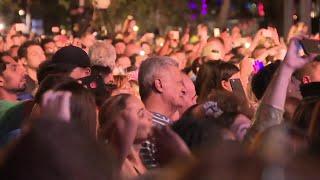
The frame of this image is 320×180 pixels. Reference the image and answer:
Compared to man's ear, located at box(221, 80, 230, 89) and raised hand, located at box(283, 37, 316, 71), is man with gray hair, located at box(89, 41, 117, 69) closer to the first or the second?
man's ear, located at box(221, 80, 230, 89)

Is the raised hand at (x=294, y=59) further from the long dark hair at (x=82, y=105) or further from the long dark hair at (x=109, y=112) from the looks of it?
the long dark hair at (x=82, y=105)

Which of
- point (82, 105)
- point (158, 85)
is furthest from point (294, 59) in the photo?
point (82, 105)

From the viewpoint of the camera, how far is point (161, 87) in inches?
220

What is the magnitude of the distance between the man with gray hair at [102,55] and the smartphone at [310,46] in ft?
9.18

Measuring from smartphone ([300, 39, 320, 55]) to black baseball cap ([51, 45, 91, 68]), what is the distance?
5.93 feet

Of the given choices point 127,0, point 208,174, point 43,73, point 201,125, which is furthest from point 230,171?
point 127,0

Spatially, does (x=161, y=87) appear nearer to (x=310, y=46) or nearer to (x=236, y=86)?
(x=310, y=46)

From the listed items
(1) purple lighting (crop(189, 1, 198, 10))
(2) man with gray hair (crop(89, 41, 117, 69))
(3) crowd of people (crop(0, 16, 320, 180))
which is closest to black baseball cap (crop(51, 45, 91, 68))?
(3) crowd of people (crop(0, 16, 320, 180))

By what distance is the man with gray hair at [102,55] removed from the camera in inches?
324

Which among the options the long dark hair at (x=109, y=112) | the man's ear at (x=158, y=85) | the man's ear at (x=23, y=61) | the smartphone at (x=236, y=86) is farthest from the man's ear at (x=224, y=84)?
the man's ear at (x=23, y=61)

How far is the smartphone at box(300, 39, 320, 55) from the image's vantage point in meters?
5.34

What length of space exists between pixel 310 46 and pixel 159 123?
43.8 inches

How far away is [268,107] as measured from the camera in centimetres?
454

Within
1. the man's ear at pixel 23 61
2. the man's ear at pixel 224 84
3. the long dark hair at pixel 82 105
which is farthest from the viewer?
the man's ear at pixel 23 61
